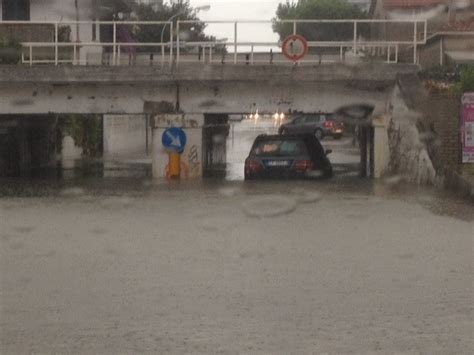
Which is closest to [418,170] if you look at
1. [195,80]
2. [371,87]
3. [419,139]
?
[419,139]

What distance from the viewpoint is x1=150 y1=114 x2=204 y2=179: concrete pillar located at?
30.8m

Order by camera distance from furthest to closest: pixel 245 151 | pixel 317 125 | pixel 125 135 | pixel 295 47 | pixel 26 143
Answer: pixel 317 125 → pixel 125 135 → pixel 245 151 → pixel 26 143 → pixel 295 47

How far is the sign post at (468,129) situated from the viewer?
2620cm

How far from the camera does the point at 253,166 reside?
2848cm

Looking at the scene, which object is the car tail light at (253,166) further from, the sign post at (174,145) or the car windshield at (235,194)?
the sign post at (174,145)

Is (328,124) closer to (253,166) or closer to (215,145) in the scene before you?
(215,145)

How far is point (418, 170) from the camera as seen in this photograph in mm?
27719

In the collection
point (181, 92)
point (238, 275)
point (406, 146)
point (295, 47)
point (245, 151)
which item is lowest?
point (245, 151)

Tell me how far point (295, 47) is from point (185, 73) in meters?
3.04

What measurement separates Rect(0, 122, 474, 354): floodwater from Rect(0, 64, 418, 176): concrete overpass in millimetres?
6965

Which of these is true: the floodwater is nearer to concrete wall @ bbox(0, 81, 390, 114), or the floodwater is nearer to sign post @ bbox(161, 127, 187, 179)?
sign post @ bbox(161, 127, 187, 179)

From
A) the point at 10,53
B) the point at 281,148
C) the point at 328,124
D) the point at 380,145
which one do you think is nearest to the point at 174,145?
the point at 281,148

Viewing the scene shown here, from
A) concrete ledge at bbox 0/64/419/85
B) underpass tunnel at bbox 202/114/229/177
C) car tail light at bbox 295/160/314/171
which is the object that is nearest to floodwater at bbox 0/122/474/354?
car tail light at bbox 295/160/314/171

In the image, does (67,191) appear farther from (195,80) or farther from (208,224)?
(208,224)
